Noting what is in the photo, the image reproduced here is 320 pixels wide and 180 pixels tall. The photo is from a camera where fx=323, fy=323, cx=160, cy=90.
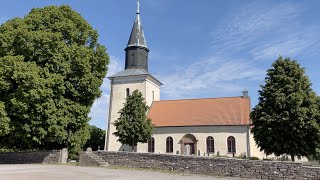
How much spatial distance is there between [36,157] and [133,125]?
1271cm

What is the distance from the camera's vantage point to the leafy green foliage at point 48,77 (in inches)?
836

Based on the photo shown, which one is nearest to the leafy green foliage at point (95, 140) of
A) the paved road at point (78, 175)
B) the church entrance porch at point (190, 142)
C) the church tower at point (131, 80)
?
the church tower at point (131, 80)

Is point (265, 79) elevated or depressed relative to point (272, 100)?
elevated

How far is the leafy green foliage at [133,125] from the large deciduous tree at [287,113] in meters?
14.0

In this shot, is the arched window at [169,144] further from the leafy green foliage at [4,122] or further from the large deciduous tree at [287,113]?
the leafy green foliage at [4,122]

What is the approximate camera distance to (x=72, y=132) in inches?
960

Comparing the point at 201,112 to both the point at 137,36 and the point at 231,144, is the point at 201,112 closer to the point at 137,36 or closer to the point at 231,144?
the point at 231,144

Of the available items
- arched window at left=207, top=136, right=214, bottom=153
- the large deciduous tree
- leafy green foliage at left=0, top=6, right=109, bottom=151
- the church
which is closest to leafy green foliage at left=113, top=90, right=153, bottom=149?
the church

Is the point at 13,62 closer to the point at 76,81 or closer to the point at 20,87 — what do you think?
the point at 20,87

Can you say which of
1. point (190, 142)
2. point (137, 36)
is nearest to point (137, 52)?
point (137, 36)

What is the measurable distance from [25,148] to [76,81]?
7608 mm

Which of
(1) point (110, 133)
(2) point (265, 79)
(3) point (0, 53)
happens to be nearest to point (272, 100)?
(2) point (265, 79)

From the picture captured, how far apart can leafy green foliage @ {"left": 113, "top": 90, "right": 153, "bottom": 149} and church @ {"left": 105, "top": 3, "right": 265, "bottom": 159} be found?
514cm

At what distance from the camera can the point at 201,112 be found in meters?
41.8
